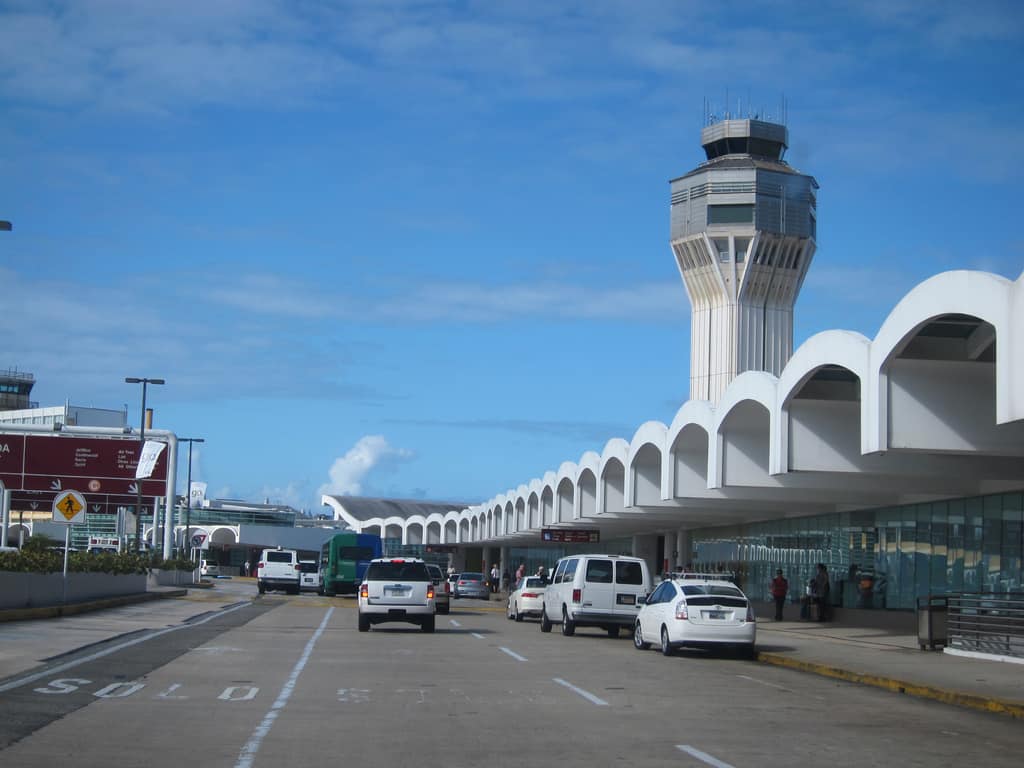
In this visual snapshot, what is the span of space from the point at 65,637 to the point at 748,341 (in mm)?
90189

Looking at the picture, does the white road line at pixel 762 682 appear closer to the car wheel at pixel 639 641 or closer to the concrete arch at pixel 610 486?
the car wheel at pixel 639 641

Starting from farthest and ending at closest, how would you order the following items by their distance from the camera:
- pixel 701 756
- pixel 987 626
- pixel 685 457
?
pixel 685 457 < pixel 987 626 < pixel 701 756

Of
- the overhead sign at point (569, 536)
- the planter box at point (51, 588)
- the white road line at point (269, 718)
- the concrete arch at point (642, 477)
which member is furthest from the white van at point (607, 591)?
the overhead sign at point (569, 536)

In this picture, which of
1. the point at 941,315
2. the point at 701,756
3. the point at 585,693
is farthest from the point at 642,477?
the point at 701,756

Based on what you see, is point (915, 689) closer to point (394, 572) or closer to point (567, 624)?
point (567, 624)

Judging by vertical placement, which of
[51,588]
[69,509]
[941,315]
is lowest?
[51,588]

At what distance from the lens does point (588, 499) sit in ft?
191

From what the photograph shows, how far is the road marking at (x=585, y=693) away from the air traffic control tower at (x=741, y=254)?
9104 centimetres

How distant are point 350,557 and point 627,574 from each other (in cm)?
2957

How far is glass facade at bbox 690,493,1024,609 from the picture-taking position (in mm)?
31016

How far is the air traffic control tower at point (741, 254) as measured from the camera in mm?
110312

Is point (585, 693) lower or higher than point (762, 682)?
higher

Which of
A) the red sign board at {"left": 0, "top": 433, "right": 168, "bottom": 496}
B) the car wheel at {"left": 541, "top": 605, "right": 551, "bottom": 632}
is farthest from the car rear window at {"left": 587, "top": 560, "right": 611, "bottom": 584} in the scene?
the red sign board at {"left": 0, "top": 433, "right": 168, "bottom": 496}

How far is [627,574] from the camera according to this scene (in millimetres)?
30375
